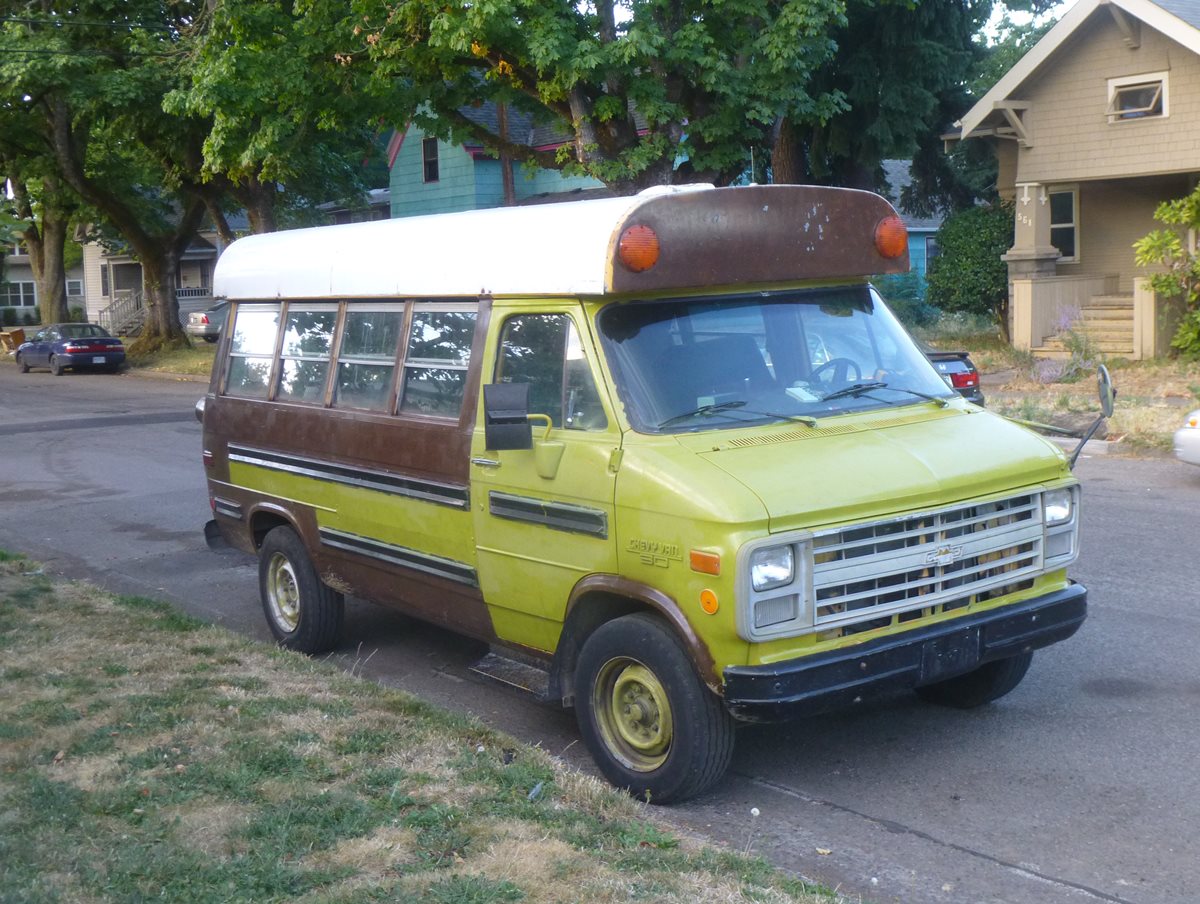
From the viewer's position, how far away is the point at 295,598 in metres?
7.93

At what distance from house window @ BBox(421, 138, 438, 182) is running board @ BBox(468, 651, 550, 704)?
3574 cm

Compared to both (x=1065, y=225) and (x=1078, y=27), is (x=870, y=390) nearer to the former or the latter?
(x=1078, y=27)

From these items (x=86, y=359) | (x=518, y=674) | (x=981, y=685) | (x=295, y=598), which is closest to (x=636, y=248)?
(x=518, y=674)

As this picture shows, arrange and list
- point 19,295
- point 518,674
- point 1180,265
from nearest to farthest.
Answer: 1. point 518,674
2. point 1180,265
3. point 19,295

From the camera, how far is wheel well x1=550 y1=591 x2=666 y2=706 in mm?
5530

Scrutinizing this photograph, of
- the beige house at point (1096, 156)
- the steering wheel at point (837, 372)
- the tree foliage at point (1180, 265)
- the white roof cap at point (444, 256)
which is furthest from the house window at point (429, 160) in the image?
the steering wheel at point (837, 372)

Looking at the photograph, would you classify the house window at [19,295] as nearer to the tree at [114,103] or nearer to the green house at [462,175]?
the tree at [114,103]

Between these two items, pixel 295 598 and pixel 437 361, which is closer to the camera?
pixel 437 361

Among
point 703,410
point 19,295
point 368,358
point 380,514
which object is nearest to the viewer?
point 703,410

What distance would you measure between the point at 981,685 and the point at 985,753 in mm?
501

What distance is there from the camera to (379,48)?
2111 cm

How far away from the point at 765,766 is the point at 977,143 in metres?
24.6

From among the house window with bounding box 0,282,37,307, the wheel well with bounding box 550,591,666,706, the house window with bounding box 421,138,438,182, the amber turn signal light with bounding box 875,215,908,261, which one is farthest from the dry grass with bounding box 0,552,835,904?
the house window with bounding box 0,282,37,307

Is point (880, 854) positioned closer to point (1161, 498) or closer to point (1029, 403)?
point (1161, 498)
